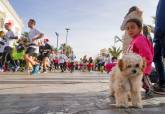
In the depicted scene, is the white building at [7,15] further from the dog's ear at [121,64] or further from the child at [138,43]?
the dog's ear at [121,64]

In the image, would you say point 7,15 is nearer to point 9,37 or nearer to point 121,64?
point 9,37

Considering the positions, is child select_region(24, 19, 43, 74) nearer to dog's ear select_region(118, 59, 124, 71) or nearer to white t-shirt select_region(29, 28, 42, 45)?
white t-shirt select_region(29, 28, 42, 45)

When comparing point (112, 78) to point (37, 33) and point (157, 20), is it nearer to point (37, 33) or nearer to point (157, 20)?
point (157, 20)

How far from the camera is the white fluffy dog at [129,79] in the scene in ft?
20.5

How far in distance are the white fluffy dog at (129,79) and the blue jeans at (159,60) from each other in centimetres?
273

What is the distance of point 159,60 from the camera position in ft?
30.9

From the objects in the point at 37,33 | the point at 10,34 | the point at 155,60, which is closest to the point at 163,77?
the point at 155,60

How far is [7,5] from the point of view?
213 feet

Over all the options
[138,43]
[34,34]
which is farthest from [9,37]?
[138,43]

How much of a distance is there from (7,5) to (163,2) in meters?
57.4

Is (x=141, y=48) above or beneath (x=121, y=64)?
above

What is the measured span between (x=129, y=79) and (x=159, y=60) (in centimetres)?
300

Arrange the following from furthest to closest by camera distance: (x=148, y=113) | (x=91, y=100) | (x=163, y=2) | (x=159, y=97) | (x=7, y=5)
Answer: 1. (x=7, y=5)
2. (x=163, y=2)
3. (x=159, y=97)
4. (x=91, y=100)
5. (x=148, y=113)

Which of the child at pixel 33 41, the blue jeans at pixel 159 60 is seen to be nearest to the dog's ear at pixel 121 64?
the blue jeans at pixel 159 60
